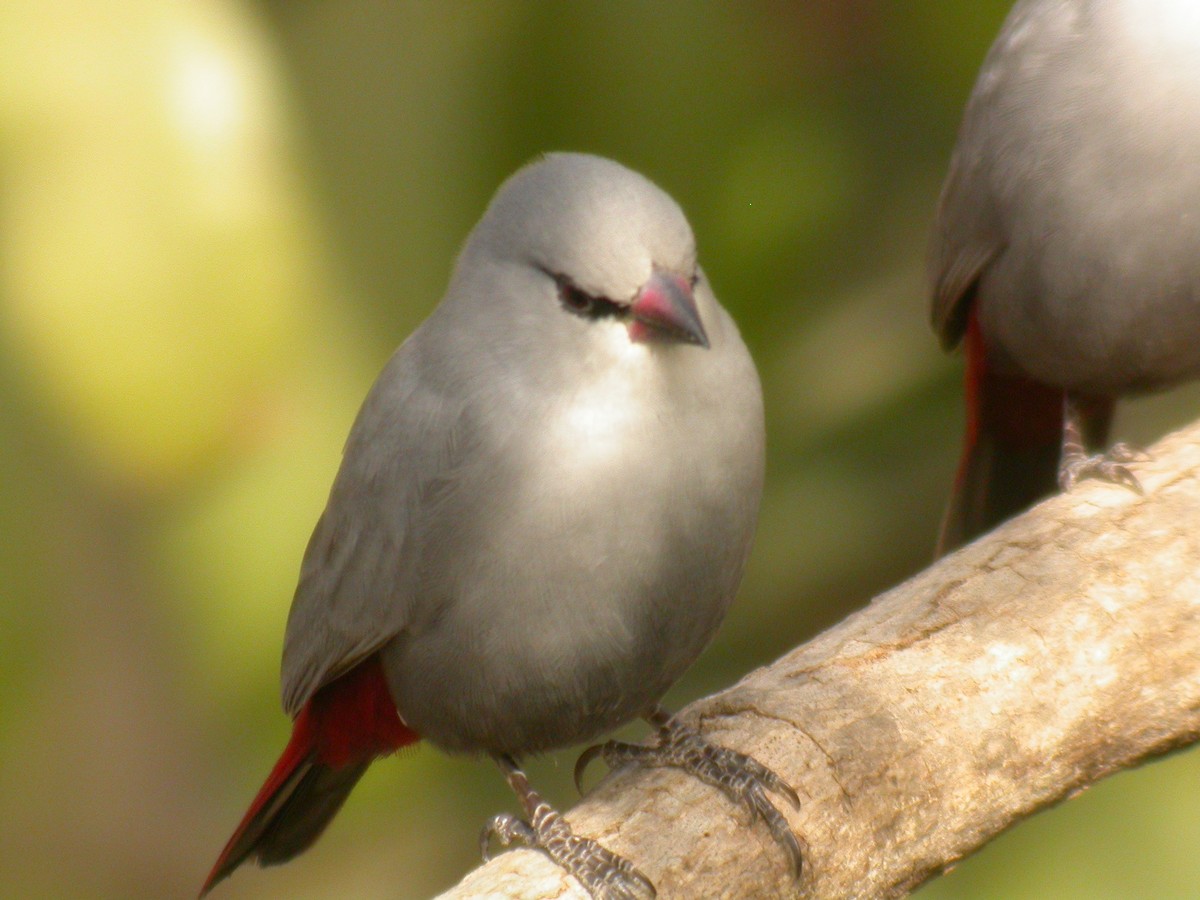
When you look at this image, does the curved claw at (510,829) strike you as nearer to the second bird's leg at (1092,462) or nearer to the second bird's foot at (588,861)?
the second bird's foot at (588,861)

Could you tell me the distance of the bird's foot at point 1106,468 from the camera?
3.09 m

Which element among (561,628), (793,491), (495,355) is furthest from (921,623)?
(793,491)

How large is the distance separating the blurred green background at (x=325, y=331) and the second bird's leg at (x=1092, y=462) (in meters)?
0.95

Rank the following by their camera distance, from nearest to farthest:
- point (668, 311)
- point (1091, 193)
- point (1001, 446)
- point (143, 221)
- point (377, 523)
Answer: point (668, 311) < point (377, 523) < point (1091, 193) < point (143, 221) < point (1001, 446)

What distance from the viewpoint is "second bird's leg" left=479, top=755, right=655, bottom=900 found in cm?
232

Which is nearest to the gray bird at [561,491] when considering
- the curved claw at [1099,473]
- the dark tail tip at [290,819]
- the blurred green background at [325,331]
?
the dark tail tip at [290,819]

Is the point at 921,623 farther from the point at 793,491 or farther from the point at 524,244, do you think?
the point at 793,491

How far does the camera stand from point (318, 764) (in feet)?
10.3

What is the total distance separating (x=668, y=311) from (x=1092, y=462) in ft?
4.67

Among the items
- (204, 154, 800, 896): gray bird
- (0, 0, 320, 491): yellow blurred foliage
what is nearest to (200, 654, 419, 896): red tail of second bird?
(204, 154, 800, 896): gray bird

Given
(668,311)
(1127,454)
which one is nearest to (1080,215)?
(1127,454)

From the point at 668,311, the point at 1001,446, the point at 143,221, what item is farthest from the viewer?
the point at 1001,446

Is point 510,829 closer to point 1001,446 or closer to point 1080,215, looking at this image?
point 1080,215

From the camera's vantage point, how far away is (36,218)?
130 inches
